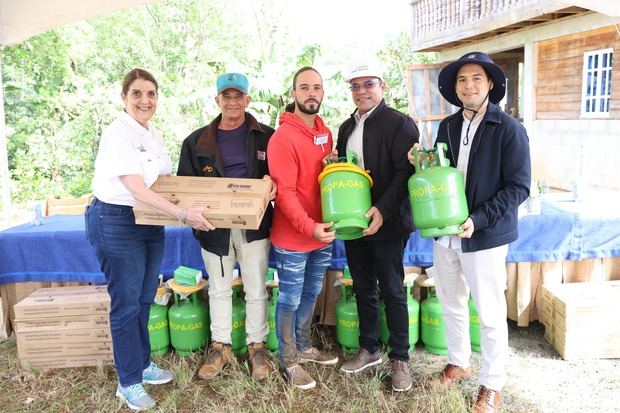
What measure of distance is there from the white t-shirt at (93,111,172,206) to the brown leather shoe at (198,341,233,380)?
1.14m

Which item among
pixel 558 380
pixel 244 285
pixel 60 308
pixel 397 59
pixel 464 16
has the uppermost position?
pixel 397 59

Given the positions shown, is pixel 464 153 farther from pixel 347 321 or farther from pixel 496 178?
pixel 347 321

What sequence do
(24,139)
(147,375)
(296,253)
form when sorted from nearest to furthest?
(296,253), (147,375), (24,139)

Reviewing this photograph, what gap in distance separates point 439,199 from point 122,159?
1483 mm

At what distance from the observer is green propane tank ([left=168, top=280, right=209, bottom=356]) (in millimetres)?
3148

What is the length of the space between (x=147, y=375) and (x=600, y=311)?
9.16 ft

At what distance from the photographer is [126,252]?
243cm

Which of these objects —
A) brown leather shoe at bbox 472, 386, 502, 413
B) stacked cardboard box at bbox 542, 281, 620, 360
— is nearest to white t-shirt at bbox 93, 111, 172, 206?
brown leather shoe at bbox 472, 386, 502, 413

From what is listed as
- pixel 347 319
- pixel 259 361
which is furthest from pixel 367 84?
pixel 259 361

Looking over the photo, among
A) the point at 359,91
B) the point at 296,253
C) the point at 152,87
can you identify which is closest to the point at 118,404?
the point at 296,253

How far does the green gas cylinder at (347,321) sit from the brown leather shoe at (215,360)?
73 centimetres

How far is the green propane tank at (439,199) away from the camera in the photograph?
7.15ft

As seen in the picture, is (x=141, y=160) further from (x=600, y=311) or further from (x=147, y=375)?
(x=600, y=311)

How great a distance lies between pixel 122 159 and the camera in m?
2.29
